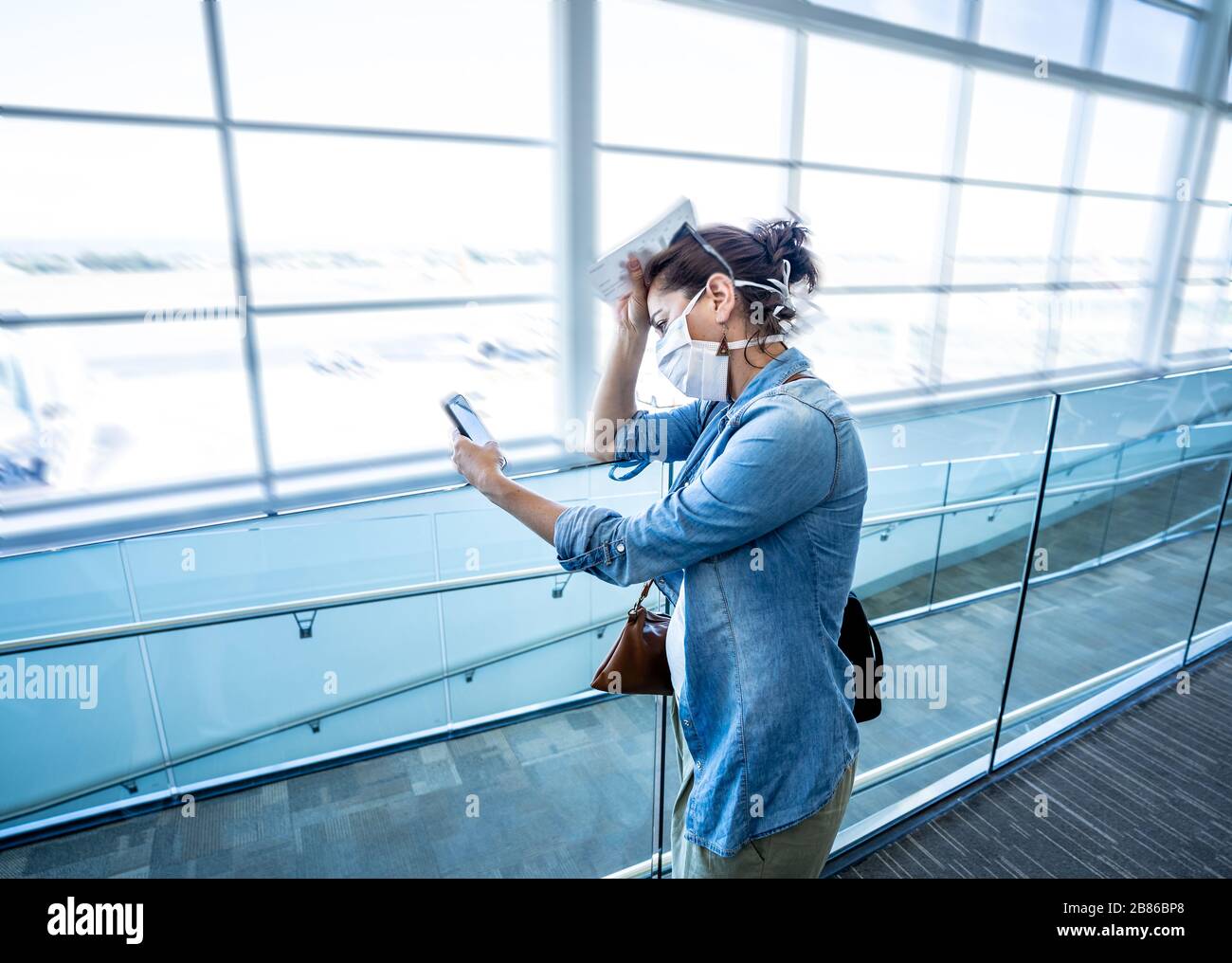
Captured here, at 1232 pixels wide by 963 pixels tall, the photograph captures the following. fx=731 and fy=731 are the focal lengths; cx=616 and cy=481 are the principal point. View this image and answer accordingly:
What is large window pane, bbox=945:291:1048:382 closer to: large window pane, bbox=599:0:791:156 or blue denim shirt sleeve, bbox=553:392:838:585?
large window pane, bbox=599:0:791:156

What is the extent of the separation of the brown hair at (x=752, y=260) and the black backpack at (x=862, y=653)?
1.71 ft

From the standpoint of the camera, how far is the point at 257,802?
2514 mm

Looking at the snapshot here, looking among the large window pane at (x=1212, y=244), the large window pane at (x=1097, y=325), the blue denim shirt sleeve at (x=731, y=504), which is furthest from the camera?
the large window pane at (x=1212, y=244)

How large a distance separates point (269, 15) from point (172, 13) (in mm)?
A: 568

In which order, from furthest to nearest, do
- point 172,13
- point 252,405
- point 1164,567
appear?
point 252,405, point 172,13, point 1164,567

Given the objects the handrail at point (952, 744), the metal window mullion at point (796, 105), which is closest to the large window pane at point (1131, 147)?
the metal window mullion at point (796, 105)

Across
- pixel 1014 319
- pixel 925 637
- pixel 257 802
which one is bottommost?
pixel 257 802

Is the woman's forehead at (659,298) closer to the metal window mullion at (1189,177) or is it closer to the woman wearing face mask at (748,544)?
the woman wearing face mask at (748,544)

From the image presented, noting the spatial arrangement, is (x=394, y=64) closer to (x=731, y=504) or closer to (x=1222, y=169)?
(x=731, y=504)

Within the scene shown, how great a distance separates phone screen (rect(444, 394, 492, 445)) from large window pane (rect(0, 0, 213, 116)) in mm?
4742

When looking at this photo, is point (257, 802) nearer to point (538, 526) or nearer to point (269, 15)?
point (538, 526)

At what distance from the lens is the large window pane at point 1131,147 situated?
9.20 m

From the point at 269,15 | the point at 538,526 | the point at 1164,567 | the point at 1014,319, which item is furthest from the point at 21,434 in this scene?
the point at 1014,319

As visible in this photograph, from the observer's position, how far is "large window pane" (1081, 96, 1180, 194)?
362 inches
